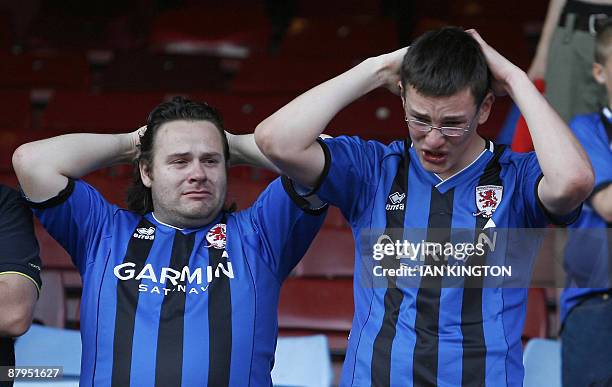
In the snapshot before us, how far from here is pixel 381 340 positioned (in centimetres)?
258

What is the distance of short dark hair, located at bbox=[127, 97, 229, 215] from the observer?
317 cm

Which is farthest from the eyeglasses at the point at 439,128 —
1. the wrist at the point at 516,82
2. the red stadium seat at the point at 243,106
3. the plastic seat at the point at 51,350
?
the red stadium seat at the point at 243,106

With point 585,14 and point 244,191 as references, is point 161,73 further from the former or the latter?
point 585,14

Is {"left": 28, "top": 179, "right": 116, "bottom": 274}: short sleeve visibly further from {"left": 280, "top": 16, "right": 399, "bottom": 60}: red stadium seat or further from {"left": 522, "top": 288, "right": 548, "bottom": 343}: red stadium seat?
{"left": 280, "top": 16, "right": 399, "bottom": 60}: red stadium seat

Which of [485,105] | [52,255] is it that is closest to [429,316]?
[485,105]

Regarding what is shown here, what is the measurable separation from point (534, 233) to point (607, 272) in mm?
756

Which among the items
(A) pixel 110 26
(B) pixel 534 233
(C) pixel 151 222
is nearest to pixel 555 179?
(B) pixel 534 233

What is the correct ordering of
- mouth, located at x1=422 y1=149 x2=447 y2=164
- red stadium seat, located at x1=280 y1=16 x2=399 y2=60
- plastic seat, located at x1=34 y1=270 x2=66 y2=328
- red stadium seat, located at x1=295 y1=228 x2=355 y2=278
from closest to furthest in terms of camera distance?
1. mouth, located at x1=422 y1=149 x2=447 y2=164
2. plastic seat, located at x1=34 y1=270 x2=66 y2=328
3. red stadium seat, located at x1=295 y1=228 x2=355 y2=278
4. red stadium seat, located at x1=280 y1=16 x2=399 y2=60

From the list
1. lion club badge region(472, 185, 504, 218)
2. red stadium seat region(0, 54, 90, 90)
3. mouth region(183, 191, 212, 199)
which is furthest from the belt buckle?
red stadium seat region(0, 54, 90, 90)

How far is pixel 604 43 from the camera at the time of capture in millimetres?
3477

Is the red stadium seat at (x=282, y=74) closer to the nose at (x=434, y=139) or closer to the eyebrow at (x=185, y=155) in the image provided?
the eyebrow at (x=185, y=155)

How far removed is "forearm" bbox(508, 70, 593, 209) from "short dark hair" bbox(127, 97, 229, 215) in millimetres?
985

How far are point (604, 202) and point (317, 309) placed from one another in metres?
1.48

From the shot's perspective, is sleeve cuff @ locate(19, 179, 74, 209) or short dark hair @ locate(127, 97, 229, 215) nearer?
sleeve cuff @ locate(19, 179, 74, 209)
